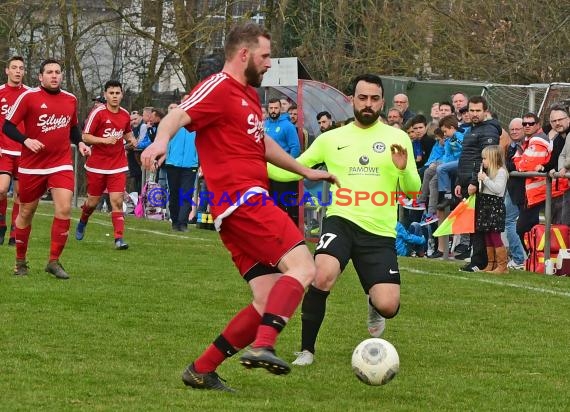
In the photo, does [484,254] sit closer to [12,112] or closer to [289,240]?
[12,112]

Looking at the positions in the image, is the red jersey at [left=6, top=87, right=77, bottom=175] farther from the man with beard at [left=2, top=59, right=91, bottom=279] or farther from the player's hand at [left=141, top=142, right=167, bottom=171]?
the player's hand at [left=141, top=142, right=167, bottom=171]

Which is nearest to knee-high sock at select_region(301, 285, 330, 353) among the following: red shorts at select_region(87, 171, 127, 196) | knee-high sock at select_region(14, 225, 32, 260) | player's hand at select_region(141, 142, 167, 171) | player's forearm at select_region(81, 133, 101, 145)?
player's hand at select_region(141, 142, 167, 171)

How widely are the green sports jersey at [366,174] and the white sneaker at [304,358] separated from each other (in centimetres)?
92

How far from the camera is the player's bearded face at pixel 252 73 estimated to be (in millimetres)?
6906

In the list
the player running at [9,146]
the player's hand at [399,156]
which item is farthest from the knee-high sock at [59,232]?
the player's hand at [399,156]

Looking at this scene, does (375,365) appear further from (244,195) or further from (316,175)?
(244,195)

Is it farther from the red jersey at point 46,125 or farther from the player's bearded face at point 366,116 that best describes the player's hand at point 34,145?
the player's bearded face at point 366,116

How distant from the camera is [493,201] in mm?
14406

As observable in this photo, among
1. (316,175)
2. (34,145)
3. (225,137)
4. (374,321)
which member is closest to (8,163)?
(34,145)

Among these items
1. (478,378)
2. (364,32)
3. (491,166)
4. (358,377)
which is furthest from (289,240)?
(364,32)

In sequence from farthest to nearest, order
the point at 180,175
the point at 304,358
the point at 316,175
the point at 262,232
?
the point at 180,175 → the point at 304,358 → the point at 316,175 → the point at 262,232

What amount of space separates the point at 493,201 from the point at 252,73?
7895mm

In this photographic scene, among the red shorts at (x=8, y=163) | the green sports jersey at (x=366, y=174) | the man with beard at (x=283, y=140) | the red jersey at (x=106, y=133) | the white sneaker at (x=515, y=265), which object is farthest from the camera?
the man with beard at (x=283, y=140)

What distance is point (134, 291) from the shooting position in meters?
11.9
